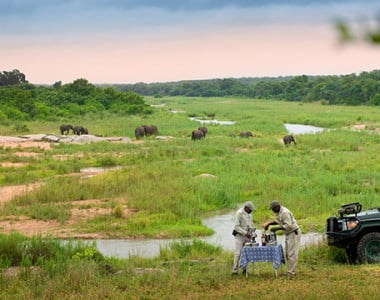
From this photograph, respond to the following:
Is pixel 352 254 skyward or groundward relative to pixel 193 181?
skyward

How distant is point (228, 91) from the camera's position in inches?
6452

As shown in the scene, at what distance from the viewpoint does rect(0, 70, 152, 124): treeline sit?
59.2 m

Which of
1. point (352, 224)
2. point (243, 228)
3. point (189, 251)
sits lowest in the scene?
point (189, 251)

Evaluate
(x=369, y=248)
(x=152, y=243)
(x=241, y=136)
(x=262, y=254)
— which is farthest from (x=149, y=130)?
(x=262, y=254)

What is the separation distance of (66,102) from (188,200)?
53.5 meters

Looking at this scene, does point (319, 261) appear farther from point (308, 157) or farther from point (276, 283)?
point (308, 157)

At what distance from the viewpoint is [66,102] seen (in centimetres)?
6894

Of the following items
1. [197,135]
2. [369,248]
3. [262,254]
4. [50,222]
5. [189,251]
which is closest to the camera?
[262,254]

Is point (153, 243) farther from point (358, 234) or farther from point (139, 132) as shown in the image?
point (139, 132)

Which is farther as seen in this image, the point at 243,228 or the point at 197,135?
the point at 197,135

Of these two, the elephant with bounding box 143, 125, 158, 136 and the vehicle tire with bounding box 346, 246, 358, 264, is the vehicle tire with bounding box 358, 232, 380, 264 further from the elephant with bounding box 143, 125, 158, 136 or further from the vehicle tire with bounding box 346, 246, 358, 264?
the elephant with bounding box 143, 125, 158, 136

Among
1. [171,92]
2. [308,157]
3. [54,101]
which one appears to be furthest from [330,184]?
[171,92]

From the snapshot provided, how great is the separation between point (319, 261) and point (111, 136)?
32.4 metres

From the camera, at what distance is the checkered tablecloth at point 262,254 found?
8.87 meters
